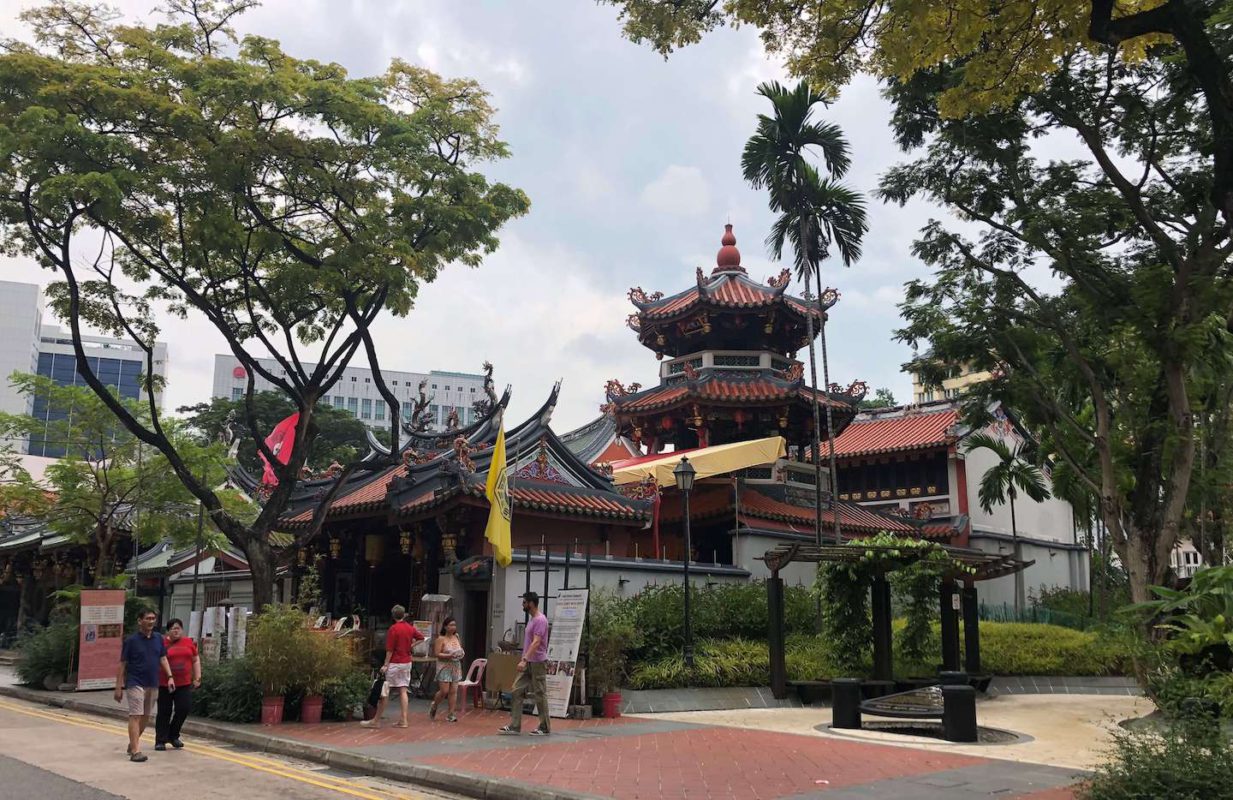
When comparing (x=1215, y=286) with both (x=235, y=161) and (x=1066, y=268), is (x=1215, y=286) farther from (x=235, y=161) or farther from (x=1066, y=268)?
(x=235, y=161)

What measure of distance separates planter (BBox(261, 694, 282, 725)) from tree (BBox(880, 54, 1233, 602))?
12399 millimetres

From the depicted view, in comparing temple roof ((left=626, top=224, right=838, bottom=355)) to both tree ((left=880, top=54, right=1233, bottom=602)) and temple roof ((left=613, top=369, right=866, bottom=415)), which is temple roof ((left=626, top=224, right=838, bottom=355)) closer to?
temple roof ((left=613, top=369, right=866, bottom=415))

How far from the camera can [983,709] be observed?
676 inches

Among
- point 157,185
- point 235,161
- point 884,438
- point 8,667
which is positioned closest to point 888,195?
point 235,161

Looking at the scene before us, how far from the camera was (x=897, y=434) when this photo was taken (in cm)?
3466

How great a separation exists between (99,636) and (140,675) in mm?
9440

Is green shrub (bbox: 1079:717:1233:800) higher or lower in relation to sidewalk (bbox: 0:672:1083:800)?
higher

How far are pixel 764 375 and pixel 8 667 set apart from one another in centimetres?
2473

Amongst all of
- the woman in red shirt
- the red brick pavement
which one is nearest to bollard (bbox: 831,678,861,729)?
the red brick pavement

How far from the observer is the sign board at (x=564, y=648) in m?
14.5


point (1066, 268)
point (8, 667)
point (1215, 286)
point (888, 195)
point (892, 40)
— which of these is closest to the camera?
point (892, 40)

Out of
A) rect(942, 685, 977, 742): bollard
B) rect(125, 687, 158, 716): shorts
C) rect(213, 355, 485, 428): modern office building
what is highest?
rect(213, 355, 485, 428): modern office building

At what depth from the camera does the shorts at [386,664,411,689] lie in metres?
13.7

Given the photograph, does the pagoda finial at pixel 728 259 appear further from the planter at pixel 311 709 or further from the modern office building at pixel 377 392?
the modern office building at pixel 377 392
